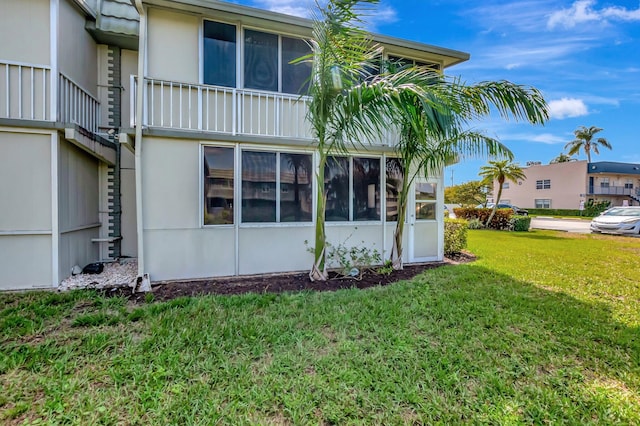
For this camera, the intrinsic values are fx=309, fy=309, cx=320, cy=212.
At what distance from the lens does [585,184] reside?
35.2 metres

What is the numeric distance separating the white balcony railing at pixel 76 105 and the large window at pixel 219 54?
2.47 m

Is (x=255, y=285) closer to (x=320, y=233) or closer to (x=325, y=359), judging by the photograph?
(x=320, y=233)

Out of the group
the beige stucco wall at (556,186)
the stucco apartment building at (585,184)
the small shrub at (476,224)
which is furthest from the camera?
the beige stucco wall at (556,186)

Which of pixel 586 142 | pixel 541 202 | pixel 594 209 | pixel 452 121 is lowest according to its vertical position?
pixel 594 209

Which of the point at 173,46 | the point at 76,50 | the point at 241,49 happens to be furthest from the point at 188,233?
the point at 76,50

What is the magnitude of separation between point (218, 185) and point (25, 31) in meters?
4.15

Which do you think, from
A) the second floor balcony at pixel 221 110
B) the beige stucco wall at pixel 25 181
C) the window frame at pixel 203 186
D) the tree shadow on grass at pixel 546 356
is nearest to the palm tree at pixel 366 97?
the second floor balcony at pixel 221 110

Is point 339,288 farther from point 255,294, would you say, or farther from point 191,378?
point 191,378

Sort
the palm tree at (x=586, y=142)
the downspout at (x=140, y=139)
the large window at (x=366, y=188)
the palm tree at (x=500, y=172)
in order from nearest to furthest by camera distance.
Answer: the downspout at (x=140, y=139), the large window at (x=366, y=188), the palm tree at (x=500, y=172), the palm tree at (x=586, y=142)

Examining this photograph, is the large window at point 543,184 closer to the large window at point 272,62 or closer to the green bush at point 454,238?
the green bush at point 454,238

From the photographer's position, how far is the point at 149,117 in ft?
18.7

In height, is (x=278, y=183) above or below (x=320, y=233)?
above

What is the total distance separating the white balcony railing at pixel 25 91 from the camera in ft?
16.7

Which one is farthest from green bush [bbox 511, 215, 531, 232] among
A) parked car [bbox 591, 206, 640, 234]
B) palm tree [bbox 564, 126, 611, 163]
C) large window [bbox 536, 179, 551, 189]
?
palm tree [bbox 564, 126, 611, 163]
